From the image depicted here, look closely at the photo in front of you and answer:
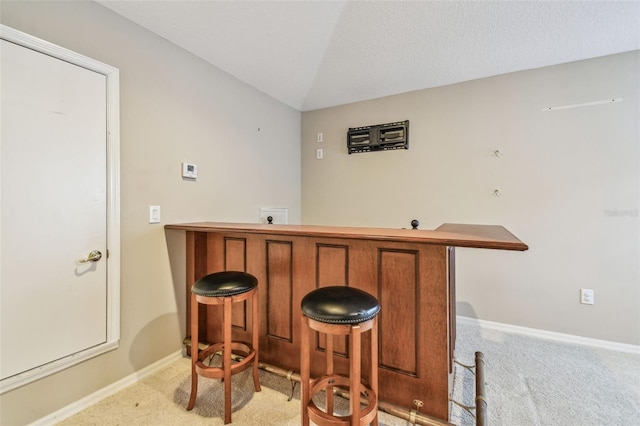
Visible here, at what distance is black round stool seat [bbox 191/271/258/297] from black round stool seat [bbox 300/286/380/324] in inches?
18.5

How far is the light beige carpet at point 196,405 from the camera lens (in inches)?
57.8

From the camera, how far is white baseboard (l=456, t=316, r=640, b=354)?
2.25 metres

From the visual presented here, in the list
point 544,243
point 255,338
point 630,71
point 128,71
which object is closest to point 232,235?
point 255,338

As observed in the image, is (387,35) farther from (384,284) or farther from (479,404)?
(479,404)

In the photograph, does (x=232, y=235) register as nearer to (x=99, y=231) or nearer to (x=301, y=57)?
(x=99, y=231)

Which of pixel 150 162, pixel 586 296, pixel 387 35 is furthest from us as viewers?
pixel 586 296

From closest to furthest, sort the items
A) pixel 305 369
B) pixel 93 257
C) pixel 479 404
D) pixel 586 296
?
pixel 305 369
pixel 479 404
pixel 93 257
pixel 586 296

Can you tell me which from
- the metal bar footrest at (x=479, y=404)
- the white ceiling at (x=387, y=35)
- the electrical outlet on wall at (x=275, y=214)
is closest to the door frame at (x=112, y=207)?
the white ceiling at (x=387, y=35)

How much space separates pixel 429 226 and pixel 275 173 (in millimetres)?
1893

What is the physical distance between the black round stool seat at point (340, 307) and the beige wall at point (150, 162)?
4.56 ft

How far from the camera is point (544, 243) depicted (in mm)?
2512

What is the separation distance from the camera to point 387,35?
6.94 feet

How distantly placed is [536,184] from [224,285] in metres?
2.86

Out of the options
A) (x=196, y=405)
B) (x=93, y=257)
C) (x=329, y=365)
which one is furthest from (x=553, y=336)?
(x=93, y=257)
